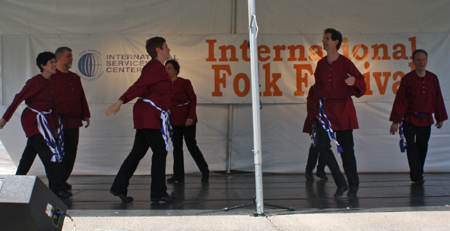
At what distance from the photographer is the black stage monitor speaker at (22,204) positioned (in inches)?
75.2

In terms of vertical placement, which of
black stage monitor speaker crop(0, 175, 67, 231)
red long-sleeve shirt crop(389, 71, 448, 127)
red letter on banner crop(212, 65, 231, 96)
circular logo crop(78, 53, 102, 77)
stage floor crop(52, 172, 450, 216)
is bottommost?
stage floor crop(52, 172, 450, 216)

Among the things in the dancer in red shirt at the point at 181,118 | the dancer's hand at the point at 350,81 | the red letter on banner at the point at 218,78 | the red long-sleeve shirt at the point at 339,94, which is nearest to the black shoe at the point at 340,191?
the red long-sleeve shirt at the point at 339,94

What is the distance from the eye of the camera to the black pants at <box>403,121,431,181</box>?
4.69 m

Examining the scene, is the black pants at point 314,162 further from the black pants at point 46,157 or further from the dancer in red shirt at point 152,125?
the black pants at point 46,157

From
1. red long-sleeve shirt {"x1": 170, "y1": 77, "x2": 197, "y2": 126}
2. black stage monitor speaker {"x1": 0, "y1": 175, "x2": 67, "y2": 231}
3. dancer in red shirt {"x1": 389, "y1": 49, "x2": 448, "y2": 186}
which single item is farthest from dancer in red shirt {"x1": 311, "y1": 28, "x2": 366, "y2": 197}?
black stage monitor speaker {"x1": 0, "y1": 175, "x2": 67, "y2": 231}

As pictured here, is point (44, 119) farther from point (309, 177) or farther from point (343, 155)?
point (309, 177)

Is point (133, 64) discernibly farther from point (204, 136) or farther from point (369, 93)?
point (369, 93)

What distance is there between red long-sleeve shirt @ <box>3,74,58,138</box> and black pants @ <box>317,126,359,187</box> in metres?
2.55

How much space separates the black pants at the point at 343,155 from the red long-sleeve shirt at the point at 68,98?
2.48 meters

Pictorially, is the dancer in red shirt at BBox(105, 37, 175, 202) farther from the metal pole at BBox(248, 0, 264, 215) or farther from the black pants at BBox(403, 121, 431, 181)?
the black pants at BBox(403, 121, 431, 181)

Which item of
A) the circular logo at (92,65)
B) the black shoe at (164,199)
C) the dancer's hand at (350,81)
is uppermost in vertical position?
the circular logo at (92,65)

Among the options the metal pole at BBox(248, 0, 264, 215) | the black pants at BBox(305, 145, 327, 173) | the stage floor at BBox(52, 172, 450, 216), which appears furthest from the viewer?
the black pants at BBox(305, 145, 327, 173)

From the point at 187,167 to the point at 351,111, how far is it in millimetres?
2512

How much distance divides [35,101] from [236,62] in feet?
8.49
